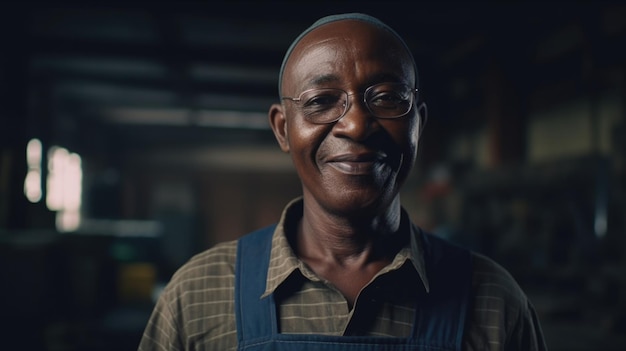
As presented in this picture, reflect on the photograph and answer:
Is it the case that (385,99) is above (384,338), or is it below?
above

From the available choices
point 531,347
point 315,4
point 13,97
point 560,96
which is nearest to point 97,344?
point 13,97

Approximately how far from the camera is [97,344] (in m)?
Result: 5.54

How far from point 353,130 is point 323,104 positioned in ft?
Result: 0.33

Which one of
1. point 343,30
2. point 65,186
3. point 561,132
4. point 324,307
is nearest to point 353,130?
point 343,30

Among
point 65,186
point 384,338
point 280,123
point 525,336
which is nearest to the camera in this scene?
point 384,338

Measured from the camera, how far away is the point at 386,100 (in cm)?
126

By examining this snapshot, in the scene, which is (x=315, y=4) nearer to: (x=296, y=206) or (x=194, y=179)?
(x=296, y=206)

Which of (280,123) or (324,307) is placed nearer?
(324,307)

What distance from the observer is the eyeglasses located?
1.25m

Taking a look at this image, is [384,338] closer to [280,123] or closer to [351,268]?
[351,268]

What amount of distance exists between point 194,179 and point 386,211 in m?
14.4

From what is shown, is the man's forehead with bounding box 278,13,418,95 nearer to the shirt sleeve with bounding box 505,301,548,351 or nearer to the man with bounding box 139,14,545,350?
the man with bounding box 139,14,545,350

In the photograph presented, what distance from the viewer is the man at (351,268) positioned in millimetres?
1224

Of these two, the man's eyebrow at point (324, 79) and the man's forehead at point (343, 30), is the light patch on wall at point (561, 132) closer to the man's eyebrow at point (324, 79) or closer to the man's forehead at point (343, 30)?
the man's forehead at point (343, 30)
